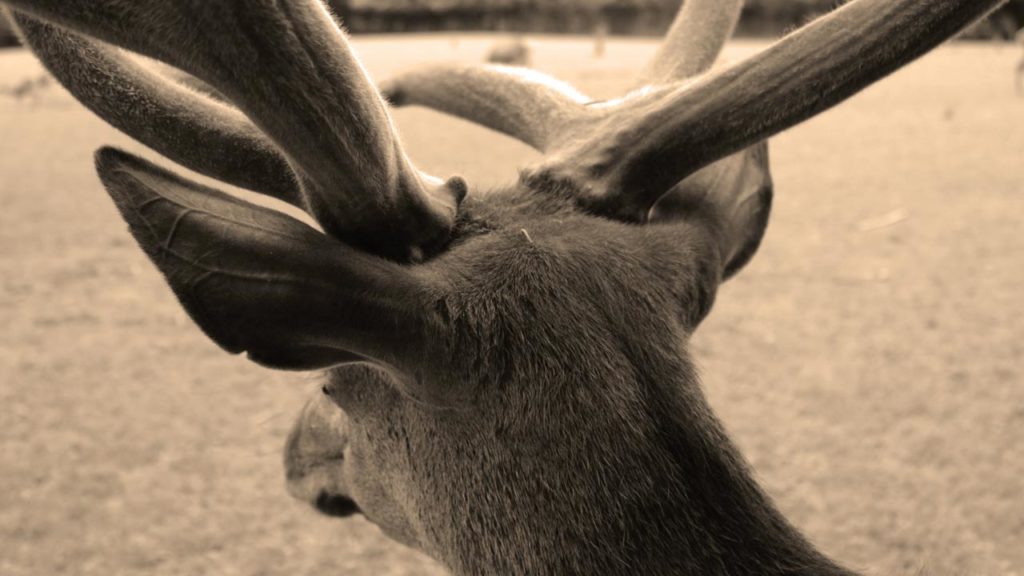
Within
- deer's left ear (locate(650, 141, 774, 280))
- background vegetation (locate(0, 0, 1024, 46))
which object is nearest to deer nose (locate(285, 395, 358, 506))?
deer's left ear (locate(650, 141, 774, 280))

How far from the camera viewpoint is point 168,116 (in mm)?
1429

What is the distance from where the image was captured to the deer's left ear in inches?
66.7

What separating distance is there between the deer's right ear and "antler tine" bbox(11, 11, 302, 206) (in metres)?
0.20

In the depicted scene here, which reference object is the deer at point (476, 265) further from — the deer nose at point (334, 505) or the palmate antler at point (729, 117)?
the deer nose at point (334, 505)

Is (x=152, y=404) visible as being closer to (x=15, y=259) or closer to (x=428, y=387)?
(x=15, y=259)

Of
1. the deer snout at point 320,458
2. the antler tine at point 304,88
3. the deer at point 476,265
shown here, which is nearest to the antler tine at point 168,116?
the deer at point 476,265

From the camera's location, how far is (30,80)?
11.4m

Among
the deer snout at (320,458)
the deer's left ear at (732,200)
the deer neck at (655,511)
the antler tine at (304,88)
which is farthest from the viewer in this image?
the deer snout at (320,458)

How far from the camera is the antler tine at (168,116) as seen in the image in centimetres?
142

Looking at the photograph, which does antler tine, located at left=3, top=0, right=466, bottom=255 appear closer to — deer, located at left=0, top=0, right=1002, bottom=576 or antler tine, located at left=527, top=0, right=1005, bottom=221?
deer, located at left=0, top=0, right=1002, bottom=576

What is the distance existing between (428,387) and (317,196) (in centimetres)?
28

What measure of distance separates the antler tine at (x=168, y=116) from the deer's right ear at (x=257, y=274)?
0.66ft

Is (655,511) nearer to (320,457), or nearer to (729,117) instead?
(729,117)

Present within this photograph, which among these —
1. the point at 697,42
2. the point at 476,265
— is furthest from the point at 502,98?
the point at 476,265
